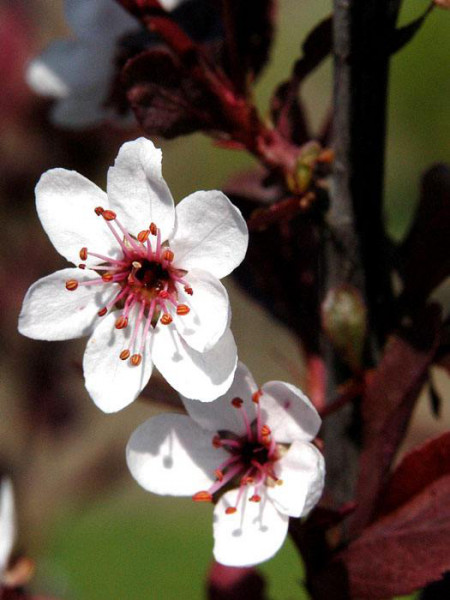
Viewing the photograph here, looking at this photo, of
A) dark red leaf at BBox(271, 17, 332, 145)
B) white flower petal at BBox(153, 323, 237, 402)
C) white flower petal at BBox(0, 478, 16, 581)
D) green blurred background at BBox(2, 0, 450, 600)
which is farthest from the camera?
green blurred background at BBox(2, 0, 450, 600)

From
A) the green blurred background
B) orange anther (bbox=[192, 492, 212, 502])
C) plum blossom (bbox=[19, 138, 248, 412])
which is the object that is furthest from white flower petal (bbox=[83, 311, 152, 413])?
the green blurred background

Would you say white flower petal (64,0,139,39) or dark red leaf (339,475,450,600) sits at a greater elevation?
white flower petal (64,0,139,39)

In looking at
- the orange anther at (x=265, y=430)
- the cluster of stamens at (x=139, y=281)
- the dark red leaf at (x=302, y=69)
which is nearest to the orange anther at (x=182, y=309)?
the cluster of stamens at (x=139, y=281)

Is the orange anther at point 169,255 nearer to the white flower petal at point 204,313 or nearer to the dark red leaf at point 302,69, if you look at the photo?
the white flower petal at point 204,313

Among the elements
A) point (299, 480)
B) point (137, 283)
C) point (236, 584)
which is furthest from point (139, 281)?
point (236, 584)

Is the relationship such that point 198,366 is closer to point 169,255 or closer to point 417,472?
point 169,255

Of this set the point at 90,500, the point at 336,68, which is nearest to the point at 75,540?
the point at 90,500

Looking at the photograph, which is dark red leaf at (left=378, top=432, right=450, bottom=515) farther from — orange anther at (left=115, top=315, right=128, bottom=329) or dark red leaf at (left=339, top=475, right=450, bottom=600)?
orange anther at (left=115, top=315, right=128, bottom=329)
